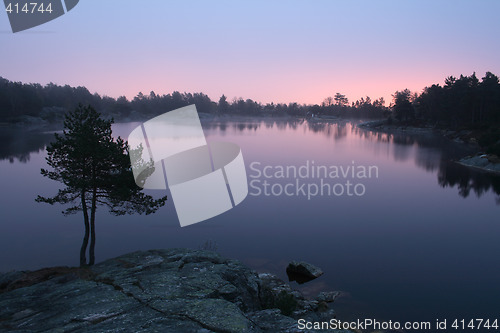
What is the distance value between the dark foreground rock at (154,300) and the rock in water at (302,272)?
2910mm

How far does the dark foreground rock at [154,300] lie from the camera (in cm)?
973

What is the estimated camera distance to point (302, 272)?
21688 mm

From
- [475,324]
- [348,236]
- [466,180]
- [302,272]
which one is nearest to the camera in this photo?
[475,324]

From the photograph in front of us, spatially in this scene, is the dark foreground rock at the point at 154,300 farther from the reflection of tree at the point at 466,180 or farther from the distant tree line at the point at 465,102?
the distant tree line at the point at 465,102

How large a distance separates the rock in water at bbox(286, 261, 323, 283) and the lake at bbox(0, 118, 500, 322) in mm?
502

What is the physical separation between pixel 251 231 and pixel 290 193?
13621 millimetres

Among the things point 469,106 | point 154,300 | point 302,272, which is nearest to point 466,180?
point 302,272

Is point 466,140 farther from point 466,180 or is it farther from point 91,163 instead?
point 91,163

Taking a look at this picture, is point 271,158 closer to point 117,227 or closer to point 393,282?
point 117,227

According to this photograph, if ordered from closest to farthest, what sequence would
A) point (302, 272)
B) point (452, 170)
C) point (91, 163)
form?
point (91, 163)
point (302, 272)
point (452, 170)

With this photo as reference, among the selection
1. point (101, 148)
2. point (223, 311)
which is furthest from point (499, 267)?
point (101, 148)

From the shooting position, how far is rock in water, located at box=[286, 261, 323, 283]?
70.4 feet

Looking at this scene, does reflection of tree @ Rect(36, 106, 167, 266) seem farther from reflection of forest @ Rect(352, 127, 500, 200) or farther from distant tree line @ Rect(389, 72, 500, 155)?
distant tree line @ Rect(389, 72, 500, 155)

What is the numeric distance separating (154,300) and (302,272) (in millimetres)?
12765
